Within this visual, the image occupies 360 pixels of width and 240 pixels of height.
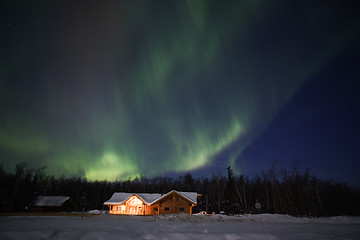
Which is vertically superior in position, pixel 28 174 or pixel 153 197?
pixel 28 174

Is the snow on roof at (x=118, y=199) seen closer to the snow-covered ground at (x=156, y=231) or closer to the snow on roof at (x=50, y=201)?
the snow on roof at (x=50, y=201)

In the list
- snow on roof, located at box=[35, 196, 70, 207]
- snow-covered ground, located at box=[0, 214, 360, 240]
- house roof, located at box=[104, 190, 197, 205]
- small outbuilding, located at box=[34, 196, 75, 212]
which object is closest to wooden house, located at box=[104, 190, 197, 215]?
house roof, located at box=[104, 190, 197, 205]

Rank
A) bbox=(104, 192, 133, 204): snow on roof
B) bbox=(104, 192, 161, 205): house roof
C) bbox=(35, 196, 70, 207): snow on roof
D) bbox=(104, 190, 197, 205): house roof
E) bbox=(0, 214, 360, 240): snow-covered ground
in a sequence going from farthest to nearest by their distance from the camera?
bbox=(35, 196, 70, 207): snow on roof
bbox=(104, 192, 133, 204): snow on roof
bbox=(104, 192, 161, 205): house roof
bbox=(104, 190, 197, 205): house roof
bbox=(0, 214, 360, 240): snow-covered ground

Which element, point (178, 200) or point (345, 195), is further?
point (345, 195)

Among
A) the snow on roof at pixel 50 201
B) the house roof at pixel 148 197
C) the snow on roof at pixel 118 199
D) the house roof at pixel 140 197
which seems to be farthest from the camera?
the snow on roof at pixel 50 201

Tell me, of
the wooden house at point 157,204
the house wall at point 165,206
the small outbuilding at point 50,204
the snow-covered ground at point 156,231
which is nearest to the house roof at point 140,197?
the wooden house at point 157,204

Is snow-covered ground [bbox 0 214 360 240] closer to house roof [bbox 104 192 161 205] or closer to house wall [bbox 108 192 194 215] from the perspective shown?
house wall [bbox 108 192 194 215]

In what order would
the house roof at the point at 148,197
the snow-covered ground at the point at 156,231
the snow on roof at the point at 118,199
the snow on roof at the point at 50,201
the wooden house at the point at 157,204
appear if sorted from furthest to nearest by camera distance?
the snow on roof at the point at 50,201 < the snow on roof at the point at 118,199 < the house roof at the point at 148,197 < the wooden house at the point at 157,204 < the snow-covered ground at the point at 156,231

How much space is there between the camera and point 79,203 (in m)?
84.5

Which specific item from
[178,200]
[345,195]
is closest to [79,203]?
[178,200]

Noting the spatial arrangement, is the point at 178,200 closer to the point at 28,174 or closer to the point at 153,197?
the point at 153,197

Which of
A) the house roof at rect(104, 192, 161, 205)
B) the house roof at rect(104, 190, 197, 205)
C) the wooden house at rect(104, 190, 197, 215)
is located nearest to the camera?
the wooden house at rect(104, 190, 197, 215)

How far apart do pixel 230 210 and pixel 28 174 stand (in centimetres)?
5552

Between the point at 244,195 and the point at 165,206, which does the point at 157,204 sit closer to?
the point at 165,206
